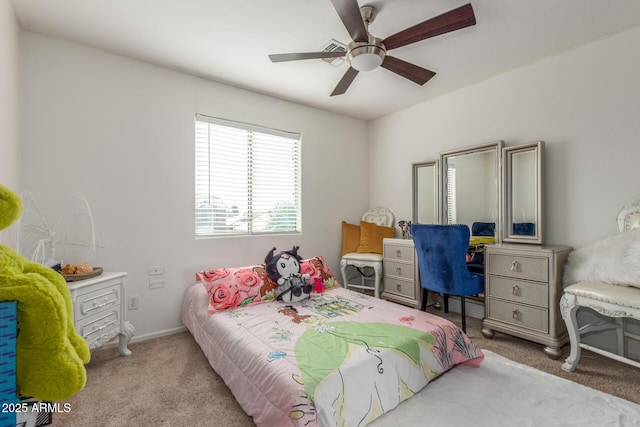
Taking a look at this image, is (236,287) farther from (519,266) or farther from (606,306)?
(606,306)

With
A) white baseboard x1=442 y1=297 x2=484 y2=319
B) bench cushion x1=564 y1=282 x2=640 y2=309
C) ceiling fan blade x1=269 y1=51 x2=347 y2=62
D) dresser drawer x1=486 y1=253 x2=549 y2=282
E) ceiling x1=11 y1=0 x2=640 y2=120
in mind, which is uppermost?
ceiling x1=11 y1=0 x2=640 y2=120

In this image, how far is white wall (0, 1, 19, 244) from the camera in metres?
1.64

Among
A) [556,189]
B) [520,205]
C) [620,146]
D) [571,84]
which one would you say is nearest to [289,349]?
[520,205]

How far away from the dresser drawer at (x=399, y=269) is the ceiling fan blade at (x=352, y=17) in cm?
234

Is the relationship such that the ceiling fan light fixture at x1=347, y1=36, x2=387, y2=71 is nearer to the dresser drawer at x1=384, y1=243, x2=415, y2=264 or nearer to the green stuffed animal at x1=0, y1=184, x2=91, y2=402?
the green stuffed animal at x1=0, y1=184, x2=91, y2=402

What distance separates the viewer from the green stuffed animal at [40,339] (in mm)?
597

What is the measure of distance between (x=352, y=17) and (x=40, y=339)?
1898mm

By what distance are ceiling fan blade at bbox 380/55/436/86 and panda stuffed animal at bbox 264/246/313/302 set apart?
183cm

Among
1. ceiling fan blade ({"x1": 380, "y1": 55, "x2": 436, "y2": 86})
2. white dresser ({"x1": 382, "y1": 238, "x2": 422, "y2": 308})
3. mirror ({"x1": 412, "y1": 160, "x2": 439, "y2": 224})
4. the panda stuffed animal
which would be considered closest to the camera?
ceiling fan blade ({"x1": 380, "y1": 55, "x2": 436, "y2": 86})

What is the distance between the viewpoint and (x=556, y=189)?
2.61 meters

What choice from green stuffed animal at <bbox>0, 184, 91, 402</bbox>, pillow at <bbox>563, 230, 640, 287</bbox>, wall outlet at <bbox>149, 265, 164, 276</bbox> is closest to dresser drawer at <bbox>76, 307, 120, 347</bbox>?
wall outlet at <bbox>149, 265, 164, 276</bbox>

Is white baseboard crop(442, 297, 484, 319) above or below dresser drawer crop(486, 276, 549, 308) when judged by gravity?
below

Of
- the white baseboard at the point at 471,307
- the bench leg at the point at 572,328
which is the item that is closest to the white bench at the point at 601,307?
the bench leg at the point at 572,328

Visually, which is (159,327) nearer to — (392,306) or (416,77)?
(392,306)
